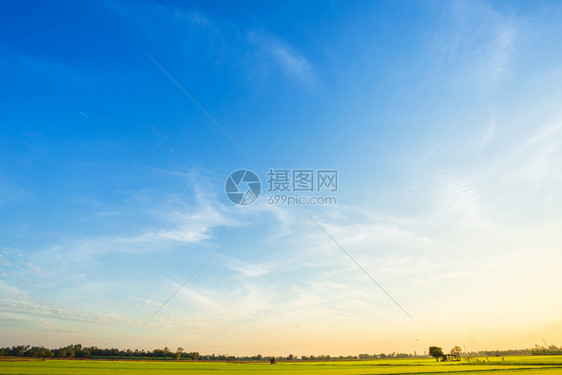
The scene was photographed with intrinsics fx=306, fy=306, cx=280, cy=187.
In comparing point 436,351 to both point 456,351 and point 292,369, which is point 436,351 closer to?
point 456,351

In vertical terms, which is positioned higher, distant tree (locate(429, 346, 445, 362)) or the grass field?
the grass field

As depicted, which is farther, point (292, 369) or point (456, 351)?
point (456, 351)

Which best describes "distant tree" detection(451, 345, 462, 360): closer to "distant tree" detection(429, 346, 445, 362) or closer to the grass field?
"distant tree" detection(429, 346, 445, 362)

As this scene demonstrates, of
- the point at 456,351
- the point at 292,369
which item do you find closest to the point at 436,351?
the point at 456,351

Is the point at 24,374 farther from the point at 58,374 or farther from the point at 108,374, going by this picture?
the point at 108,374

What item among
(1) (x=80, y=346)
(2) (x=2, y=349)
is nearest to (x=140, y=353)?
(1) (x=80, y=346)

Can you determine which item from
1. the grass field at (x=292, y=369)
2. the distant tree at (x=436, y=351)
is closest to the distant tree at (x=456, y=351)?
the distant tree at (x=436, y=351)

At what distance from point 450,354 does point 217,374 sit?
11685 cm

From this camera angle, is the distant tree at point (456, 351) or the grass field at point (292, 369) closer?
the grass field at point (292, 369)

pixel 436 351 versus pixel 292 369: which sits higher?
pixel 292 369

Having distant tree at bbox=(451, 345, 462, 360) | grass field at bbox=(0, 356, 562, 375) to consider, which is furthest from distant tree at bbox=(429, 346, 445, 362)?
grass field at bbox=(0, 356, 562, 375)

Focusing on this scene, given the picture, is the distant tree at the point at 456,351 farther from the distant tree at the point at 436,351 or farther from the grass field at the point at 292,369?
the grass field at the point at 292,369

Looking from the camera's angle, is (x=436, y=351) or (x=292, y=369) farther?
(x=436, y=351)

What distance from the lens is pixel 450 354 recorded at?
412ft
